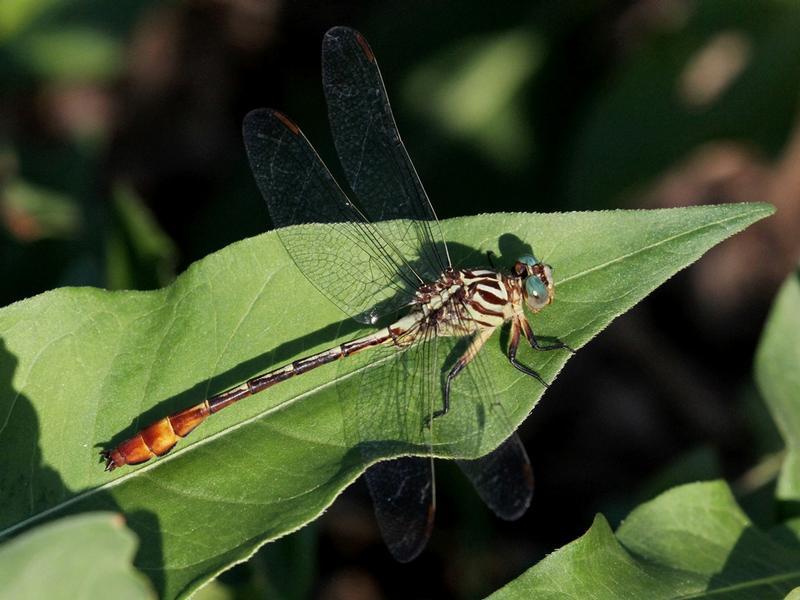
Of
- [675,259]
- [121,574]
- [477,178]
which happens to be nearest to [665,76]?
[477,178]

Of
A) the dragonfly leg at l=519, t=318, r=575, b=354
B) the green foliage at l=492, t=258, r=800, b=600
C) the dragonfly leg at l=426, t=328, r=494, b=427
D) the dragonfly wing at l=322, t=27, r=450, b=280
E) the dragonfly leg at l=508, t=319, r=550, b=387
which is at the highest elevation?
the dragonfly wing at l=322, t=27, r=450, b=280

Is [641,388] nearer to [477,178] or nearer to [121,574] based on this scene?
[477,178]

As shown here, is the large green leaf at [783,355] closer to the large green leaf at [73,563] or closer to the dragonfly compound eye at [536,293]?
the dragonfly compound eye at [536,293]

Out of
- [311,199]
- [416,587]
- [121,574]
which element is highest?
[311,199]

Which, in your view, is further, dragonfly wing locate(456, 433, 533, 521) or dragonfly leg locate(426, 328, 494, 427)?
dragonfly wing locate(456, 433, 533, 521)

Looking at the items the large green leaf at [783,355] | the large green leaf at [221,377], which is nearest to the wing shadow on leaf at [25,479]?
the large green leaf at [221,377]

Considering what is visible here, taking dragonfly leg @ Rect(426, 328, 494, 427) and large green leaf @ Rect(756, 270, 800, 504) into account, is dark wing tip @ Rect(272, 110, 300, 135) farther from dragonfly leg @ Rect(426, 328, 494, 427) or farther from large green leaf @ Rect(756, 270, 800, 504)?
large green leaf @ Rect(756, 270, 800, 504)

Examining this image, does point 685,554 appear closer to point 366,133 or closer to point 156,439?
point 156,439

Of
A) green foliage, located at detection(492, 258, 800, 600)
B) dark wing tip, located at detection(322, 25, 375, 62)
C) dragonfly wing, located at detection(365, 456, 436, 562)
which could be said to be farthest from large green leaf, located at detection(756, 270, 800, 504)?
dark wing tip, located at detection(322, 25, 375, 62)
